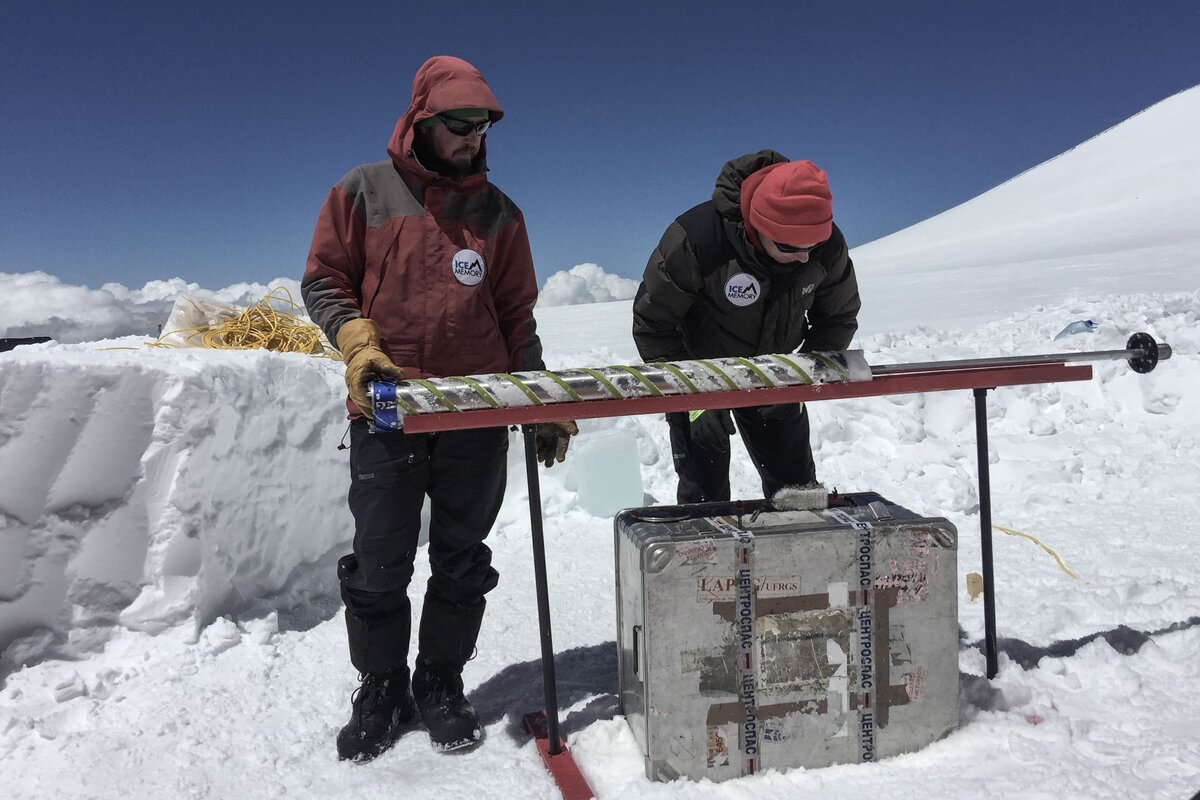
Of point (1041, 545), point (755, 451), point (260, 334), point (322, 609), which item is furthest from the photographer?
point (260, 334)

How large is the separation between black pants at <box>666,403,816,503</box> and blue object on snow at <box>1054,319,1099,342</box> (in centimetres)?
509

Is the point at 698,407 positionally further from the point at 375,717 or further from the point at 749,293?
the point at 375,717

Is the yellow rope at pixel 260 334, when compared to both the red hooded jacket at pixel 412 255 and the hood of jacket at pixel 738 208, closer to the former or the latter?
the red hooded jacket at pixel 412 255

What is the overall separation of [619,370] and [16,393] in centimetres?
205

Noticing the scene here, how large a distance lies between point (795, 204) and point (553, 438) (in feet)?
3.08

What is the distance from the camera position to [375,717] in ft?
7.35

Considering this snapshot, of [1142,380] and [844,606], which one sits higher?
[1142,380]

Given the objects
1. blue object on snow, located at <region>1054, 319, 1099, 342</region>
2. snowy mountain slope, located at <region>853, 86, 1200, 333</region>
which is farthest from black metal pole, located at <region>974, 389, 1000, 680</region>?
snowy mountain slope, located at <region>853, 86, 1200, 333</region>

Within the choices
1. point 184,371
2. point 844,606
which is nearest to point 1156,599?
point 844,606

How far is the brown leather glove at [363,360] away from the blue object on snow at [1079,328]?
21.4ft

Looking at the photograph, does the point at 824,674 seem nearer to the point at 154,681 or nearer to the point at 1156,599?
the point at 1156,599

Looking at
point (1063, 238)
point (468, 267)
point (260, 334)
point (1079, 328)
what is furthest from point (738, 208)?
point (1063, 238)

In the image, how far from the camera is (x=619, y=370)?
6.55 feet

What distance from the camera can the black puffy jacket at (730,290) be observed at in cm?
241
